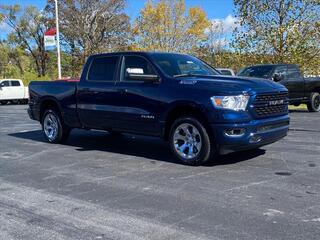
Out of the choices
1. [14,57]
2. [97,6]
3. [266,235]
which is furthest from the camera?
[14,57]

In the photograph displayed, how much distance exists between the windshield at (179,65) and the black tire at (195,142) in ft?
2.94

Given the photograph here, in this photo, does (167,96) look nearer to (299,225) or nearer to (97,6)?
(299,225)

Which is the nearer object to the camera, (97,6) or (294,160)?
(294,160)

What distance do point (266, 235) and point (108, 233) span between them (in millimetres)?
1497

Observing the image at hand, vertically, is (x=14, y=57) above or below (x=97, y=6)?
below

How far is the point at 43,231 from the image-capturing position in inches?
182

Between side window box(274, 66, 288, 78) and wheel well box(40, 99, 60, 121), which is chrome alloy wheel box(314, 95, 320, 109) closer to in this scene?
side window box(274, 66, 288, 78)

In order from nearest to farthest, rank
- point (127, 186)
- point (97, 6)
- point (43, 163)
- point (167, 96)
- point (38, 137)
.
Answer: point (127, 186) → point (167, 96) → point (43, 163) → point (38, 137) → point (97, 6)

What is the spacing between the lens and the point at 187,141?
7.57m

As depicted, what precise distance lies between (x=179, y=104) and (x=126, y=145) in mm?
2713

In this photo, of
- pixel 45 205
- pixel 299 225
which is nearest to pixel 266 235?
pixel 299 225

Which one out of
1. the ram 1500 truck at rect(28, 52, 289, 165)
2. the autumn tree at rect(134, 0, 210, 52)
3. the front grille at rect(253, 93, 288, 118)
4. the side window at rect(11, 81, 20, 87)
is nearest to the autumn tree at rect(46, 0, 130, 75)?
the autumn tree at rect(134, 0, 210, 52)

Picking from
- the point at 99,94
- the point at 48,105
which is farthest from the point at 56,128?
the point at 99,94

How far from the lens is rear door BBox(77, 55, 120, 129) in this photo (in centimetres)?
869
